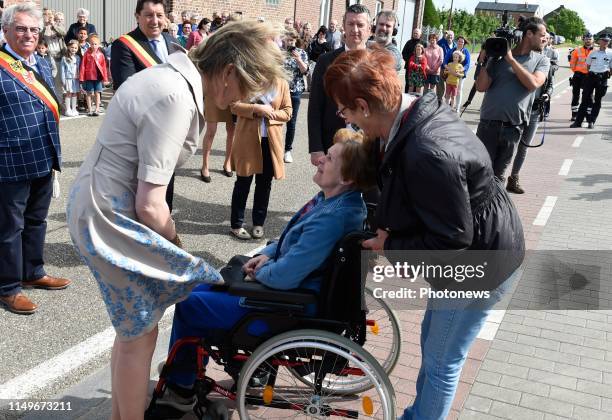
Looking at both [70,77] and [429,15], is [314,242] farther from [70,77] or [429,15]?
[429,15]

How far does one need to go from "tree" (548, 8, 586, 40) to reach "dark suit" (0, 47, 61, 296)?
12103cm

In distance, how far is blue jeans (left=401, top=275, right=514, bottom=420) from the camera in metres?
2.46

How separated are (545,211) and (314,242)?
533 cm

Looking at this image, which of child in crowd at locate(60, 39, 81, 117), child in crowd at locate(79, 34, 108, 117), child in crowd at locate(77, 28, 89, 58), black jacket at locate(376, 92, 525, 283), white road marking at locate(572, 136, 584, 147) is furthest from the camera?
white road marking at locate(572, 136, 584, 147)

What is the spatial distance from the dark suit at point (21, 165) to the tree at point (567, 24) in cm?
12103

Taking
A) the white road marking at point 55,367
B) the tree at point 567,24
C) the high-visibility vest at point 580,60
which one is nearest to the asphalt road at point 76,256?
the white road marking at point 55,367

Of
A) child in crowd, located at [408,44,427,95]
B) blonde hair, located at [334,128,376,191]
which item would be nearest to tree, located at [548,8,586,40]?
child in crowd, located at [408,44,427,95]

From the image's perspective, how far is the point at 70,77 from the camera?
10453mm

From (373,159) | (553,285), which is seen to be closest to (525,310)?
(553,285)

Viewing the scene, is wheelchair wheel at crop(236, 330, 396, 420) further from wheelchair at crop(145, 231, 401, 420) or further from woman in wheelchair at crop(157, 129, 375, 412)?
woman in wheelchair at crop(157, 129, 375, 412)

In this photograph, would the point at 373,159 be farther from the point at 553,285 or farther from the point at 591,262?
the point at 591,262

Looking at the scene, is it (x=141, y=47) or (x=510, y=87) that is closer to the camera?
(x=141, y=47)

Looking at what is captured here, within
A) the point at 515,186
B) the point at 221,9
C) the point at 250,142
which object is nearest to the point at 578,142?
the point at 515,186

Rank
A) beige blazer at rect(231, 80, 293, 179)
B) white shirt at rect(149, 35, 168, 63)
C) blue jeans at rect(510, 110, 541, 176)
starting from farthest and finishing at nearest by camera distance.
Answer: blue jeans at rect(510, 110, 541, 176)
beige blazer at rect(231, 80, 293, 179)
white shirt at rect(149, 35, 168, 63)
